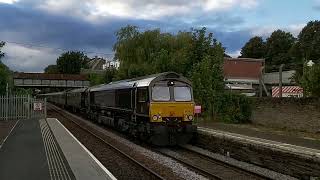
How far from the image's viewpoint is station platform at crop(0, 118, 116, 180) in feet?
42.5

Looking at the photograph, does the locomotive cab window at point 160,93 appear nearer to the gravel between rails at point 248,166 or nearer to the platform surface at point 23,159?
the gravel between rails at point 248,166

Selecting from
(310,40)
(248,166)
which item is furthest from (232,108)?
(310,40)

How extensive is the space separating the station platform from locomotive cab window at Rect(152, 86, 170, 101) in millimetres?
3854

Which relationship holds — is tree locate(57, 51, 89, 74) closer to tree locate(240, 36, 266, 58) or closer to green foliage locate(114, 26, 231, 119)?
tree locate(240, 36, 266, 58)

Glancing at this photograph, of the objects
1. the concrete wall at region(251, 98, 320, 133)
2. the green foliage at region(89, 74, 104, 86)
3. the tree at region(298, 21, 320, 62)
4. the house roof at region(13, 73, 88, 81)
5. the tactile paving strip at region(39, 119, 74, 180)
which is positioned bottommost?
the tactile paving strip at region(39, 119, 74, 180)

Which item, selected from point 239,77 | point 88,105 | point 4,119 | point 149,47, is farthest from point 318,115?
point 239,77

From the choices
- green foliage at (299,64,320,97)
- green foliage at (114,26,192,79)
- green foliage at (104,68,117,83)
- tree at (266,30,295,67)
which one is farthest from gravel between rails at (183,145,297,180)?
tree at (266,30,295,67)

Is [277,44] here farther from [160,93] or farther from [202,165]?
[202,165]

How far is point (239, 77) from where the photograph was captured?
273 ft

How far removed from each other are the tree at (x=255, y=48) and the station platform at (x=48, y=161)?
95047 mm

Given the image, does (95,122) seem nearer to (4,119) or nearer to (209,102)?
(4,119)

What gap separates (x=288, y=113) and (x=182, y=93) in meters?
10.9

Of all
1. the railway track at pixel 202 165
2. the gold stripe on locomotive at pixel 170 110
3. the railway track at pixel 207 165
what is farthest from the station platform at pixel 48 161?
the gold stripe on locomotive at pixel 170 110

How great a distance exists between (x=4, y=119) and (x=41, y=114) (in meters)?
4.44
